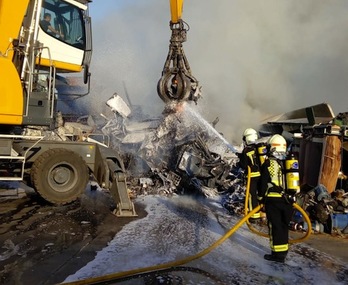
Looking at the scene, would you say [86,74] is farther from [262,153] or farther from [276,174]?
[276,174]

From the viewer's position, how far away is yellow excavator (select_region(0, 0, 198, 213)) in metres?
6.41

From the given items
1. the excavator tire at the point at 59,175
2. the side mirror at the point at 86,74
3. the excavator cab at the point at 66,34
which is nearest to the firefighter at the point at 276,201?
the excavator tire at the point at 59,175

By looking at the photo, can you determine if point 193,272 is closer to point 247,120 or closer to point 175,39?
point 175,39

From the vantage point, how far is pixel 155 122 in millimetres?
11492

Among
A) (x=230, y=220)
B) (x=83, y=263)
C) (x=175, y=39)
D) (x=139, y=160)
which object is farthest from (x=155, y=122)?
(x=83, y=263)

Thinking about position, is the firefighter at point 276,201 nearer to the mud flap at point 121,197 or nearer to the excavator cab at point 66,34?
the mud flap at point 121,197

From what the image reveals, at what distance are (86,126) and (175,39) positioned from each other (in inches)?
167

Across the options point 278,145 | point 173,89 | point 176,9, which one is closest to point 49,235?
point 278,145

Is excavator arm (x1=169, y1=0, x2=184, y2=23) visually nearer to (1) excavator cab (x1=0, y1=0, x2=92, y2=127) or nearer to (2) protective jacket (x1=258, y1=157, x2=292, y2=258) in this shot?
(1) excavator cab (x1=0, y1=0, x2=92, y2=127)

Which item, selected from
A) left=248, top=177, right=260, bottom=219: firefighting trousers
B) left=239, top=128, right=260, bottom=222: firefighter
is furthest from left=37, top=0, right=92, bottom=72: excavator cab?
left=248, top=177, right=260, bottom=219: firefighting trousers

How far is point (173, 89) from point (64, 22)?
3725 millimetres

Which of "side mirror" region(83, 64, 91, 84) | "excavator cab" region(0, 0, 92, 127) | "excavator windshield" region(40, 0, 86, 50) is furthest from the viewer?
"side mirror" region(83, 64, 91, 84)

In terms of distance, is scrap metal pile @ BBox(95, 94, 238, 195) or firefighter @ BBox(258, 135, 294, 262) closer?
firefighter @ BBox(258, 135, 294, 262)

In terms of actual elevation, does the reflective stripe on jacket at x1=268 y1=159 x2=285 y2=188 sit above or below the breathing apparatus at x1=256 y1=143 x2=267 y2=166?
below
